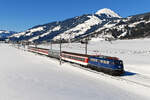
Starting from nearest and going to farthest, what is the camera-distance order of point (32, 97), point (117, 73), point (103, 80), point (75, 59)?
point (32, 97) → point (103, 80) → point (117, 73) → point (75, 59)

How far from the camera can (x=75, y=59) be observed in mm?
50594

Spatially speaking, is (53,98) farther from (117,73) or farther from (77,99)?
(117,73)

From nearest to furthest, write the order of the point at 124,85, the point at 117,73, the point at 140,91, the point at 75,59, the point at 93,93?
the point at 93,93 → the point at 140,91 → the point at 124,85 → the point at 117,73 → the point at 75,59

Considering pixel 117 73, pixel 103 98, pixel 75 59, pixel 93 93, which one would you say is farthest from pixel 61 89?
pixel 75 59

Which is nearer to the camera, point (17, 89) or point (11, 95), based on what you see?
point (11, 95)

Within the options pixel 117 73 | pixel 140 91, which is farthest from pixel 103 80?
pixel 140 91

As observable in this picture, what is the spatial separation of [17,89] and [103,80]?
1397 cm

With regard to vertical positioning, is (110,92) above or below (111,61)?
below

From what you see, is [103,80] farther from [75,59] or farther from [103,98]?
[75,59]

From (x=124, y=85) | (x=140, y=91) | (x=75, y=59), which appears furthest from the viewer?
(x=75, y=59)

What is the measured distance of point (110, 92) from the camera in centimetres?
2367

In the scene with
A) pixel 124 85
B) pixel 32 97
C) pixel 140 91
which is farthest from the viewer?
pixel 124 85

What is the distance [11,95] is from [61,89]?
6.25m

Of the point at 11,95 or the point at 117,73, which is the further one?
the point at 117,73
